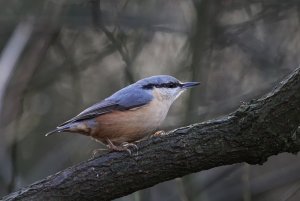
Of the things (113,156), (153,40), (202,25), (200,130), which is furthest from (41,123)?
(200,130)

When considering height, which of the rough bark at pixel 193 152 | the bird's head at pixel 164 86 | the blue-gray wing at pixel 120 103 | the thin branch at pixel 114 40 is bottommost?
the rough bark at pixel 193 152

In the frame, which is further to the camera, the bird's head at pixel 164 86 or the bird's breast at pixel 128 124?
the bird's head at pixel 164 86

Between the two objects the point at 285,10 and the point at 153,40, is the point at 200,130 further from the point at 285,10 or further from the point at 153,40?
the point at 153,40

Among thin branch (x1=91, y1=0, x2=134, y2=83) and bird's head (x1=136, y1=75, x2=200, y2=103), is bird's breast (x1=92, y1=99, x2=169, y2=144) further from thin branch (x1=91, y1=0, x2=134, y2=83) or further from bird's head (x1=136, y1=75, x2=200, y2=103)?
thin branch (x1=91, y1=0, x2=134, y2=83)

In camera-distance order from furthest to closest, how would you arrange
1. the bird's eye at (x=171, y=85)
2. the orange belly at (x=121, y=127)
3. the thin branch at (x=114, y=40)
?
the thin branch at (x=114, y=40)
the bird's eye at (x=171, y=85)
the orange belly at (x=121, y=127)

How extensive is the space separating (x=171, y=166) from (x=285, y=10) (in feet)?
10.2

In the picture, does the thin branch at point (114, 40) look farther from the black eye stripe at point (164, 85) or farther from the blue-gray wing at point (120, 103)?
the blue-gray wing at point (120, 103)

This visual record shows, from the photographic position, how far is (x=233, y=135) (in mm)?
3654

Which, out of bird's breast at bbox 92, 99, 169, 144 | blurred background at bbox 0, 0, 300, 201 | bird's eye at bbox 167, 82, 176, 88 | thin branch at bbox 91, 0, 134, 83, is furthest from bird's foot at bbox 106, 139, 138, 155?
thin branch at bbox 91, 0, 134, 83

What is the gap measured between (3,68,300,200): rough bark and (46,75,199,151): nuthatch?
16.3 inches

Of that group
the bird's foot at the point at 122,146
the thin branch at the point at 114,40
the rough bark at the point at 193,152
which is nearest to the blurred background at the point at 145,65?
the thin branch at the point at 114,40

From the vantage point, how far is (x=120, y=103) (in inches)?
183

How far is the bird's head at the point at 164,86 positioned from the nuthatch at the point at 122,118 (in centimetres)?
5

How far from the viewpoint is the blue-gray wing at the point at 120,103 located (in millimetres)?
4566
